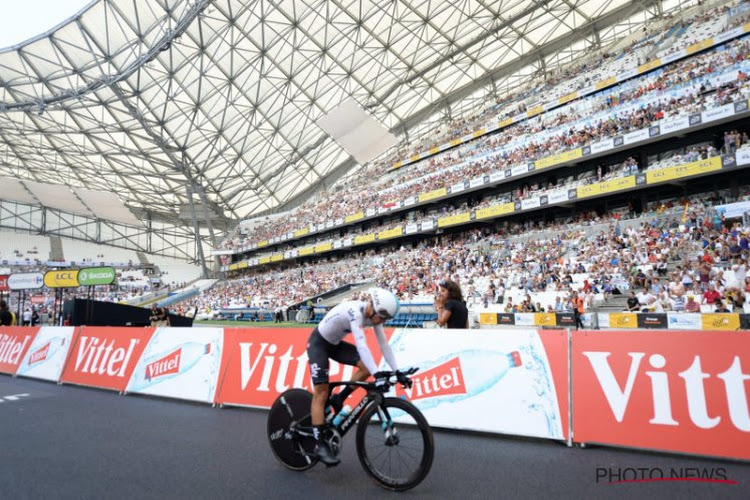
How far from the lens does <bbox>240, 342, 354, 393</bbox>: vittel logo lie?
6.45 metres

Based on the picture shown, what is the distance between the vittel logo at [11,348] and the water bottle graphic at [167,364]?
5.40 metres

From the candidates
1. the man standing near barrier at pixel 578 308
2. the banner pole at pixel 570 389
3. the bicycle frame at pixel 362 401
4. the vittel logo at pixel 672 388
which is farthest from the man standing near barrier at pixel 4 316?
the man standing near barrier at pixel 578 308

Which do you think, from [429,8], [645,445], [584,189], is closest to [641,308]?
[584,189]

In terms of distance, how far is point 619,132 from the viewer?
25.4 m

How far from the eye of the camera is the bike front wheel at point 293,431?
4.15 meters

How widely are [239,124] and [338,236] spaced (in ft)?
45.5

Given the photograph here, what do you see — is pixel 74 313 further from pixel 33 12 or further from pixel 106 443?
pixel 33 12

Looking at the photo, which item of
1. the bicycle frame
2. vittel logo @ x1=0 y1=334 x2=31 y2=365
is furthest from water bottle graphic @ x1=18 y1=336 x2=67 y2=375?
the bicycle frame

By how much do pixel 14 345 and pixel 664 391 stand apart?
46.8 ft

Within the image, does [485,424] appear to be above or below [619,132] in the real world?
below

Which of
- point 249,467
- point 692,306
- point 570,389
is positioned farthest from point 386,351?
point 692,306

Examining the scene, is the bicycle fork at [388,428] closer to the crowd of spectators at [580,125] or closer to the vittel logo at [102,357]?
the vittel logo at [102,357]

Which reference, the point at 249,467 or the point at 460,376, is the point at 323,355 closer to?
the point at 249,467

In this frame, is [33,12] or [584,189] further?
[33,12]
